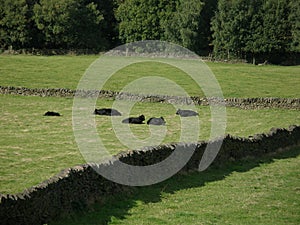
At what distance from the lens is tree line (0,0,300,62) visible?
81.6 m

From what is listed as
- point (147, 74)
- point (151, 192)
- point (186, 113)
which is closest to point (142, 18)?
point (147, 74)

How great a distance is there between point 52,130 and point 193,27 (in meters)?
60.0

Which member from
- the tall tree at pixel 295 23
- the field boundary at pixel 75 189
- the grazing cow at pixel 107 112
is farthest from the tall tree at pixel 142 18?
the field boundary at pixel 75 189

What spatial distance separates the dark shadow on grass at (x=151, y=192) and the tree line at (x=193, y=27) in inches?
2368

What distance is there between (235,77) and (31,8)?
155ft

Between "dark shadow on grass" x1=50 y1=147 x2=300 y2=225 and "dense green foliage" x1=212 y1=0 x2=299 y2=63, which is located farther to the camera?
"dense green foliage" x1=212 y1=0 x2=299 y2=63

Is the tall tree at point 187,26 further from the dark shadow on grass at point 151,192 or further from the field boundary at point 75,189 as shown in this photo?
the field boundary at point 75,189

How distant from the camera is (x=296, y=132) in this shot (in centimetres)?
2753

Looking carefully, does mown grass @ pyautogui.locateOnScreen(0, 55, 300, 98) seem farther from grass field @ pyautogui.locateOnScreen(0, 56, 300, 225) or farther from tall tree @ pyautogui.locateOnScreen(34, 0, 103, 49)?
tall tree @ pyautogui.locateOnScreen(34, 0, 103, 49)

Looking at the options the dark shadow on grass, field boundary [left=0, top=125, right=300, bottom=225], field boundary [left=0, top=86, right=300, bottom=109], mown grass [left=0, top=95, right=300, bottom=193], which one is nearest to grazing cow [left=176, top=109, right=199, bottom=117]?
mown grass [left=0, top=95, right=300, bottom=193]

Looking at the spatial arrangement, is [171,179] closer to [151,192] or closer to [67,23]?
[151,192]

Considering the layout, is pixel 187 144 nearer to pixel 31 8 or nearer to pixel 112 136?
pixel 112 136

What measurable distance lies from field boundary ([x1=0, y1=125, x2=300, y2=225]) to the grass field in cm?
41

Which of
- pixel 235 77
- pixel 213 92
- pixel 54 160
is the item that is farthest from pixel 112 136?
pixel 235 77
